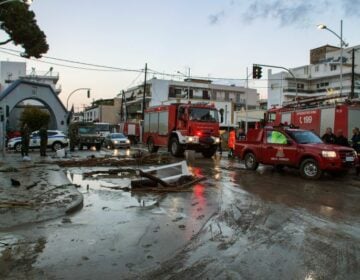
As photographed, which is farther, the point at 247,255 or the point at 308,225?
the point at 308,225

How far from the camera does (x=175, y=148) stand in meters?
25.4

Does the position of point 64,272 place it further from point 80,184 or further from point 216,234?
point 80,184

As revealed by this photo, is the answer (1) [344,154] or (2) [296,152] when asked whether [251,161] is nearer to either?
(2) [296,152]

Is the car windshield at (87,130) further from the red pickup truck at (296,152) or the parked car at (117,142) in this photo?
the red pickup truck at (296,152)

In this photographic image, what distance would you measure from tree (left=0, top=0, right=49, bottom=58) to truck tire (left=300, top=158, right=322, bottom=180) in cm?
1856

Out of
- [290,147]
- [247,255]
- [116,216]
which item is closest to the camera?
[247,255]

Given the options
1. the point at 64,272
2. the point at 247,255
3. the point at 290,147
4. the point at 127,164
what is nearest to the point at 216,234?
the point at 247,255

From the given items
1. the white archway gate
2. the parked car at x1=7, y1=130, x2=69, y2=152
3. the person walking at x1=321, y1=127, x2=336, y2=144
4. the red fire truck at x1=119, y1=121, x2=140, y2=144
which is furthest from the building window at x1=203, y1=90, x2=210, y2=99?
the person walking at x1=321, y1=127, x2=336, y2=144

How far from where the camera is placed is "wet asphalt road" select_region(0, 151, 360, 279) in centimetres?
554

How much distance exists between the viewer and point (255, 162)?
59.5ft

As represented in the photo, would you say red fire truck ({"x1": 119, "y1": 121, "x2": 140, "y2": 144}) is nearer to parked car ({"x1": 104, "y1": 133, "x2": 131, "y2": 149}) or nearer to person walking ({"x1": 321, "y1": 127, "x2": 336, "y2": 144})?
parked car ({"x1": 104, "y1": 133, "x2": 131, "y2": 149})

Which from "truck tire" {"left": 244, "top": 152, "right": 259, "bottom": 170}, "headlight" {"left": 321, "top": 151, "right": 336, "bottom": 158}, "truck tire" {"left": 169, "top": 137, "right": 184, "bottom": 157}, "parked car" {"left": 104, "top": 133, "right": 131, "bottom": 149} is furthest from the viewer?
"parked car" {"left": 104, "top": 133, "right": 131, "bottom": 149}

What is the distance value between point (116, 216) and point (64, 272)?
3.43 metres

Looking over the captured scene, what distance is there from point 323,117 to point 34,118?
5644 cm
